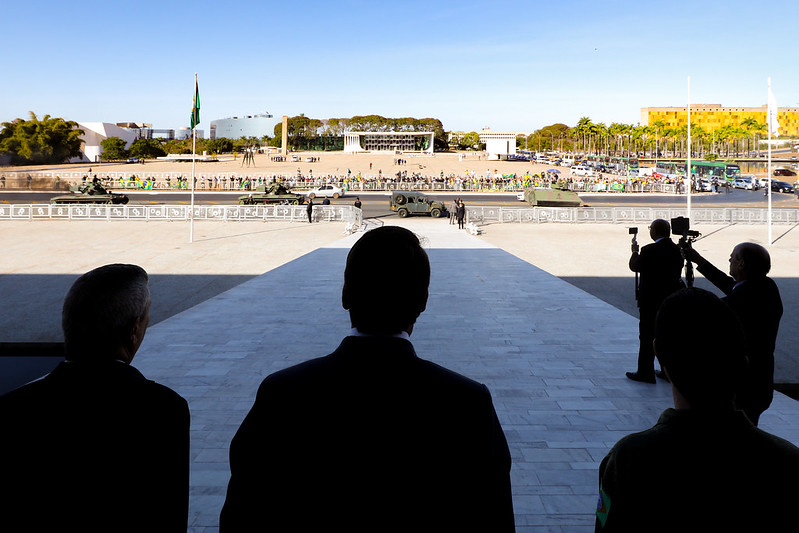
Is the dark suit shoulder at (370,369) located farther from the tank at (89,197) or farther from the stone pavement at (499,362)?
the tank at (89,197)

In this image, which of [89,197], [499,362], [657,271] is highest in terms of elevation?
[89,197]

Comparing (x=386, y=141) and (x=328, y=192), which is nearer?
(x=328, y=192)

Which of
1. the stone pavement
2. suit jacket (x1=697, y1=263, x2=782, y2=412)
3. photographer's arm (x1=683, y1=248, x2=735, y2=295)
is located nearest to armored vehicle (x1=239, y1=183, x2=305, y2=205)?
the stone pavement

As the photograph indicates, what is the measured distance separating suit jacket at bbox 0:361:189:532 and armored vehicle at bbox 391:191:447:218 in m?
34.6

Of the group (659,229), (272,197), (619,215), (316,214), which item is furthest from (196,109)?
(619,215)

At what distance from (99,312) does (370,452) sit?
104 centimetres

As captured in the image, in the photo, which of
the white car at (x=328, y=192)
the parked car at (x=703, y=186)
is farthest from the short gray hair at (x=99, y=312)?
the parked car at (x=703, y=186)

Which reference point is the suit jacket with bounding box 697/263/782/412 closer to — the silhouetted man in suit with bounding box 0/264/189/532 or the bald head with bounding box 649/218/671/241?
the bald head with bounding box 649/218/671/241

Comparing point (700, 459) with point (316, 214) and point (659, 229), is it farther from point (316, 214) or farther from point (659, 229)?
point (316, 214)

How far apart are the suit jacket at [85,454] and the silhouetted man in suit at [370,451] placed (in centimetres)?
32

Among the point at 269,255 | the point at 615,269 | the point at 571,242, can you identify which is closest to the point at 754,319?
the point at 615,269

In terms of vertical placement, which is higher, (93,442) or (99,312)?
(99,312)

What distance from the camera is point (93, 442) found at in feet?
5.90

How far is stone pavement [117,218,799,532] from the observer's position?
4574 millimetres
